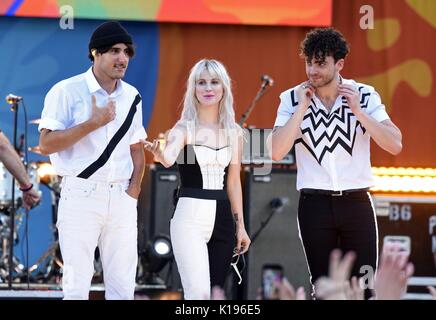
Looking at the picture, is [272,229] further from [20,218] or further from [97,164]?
[97,164]

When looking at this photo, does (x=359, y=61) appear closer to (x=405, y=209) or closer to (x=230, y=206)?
(x=405, y=209)

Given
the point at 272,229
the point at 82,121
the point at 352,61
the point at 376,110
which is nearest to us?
the point at 82,121

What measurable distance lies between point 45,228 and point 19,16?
80.1 inches

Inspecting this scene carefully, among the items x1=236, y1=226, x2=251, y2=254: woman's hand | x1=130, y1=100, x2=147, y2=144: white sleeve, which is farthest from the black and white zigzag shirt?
x1=130, y1=100, x2=147, y2=144: white sleeve

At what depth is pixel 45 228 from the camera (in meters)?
8.39

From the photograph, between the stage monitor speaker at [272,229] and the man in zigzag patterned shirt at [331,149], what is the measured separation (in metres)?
2.82

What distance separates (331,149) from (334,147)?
0.02 metres

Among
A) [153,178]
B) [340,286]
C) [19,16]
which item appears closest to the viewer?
[340,286]

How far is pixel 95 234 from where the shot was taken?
12.8 feet

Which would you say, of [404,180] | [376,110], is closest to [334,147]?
[376,110]

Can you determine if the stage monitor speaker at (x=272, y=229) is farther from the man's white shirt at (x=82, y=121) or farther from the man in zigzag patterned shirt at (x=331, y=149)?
the man's white shirt at (x=82, y=121)

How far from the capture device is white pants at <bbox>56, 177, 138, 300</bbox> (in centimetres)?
385
